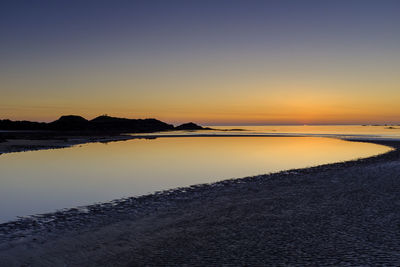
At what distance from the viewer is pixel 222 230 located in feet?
40.2

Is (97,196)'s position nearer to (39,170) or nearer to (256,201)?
(256,201)

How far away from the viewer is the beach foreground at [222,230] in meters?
9.74

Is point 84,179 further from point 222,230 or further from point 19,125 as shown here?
point 19,125

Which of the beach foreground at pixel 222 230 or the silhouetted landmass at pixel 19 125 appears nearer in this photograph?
the beach foreground at pixel 222 230

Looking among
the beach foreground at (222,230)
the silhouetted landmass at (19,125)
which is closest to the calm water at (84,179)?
the beach foreground at (222,230)

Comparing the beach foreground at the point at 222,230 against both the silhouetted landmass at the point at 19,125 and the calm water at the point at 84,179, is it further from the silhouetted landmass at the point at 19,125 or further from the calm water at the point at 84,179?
the silhouetted landmass at the point at 19,125

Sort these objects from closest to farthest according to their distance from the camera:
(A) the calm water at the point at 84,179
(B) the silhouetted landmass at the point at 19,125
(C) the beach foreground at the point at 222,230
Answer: (C) the beach foreground at the point at 222,230 < (A) the calm water at the point at 84,179 < (B) the silhouetted landmass at the point at 19,125

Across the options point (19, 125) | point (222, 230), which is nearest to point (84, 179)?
point (222, 230)

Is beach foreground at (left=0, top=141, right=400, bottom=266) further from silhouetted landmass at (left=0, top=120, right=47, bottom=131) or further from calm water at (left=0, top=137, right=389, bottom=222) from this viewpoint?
silhouetted landmass at (left=0, top=120, right=47, bottom=131)

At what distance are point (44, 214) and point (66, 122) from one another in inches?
Answer: 7638

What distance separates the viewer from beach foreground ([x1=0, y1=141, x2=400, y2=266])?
974 cm

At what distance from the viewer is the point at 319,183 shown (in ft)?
71.6

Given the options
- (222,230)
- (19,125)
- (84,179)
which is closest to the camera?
(222,230)

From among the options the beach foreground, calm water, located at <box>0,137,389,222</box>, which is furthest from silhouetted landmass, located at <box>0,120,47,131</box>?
the beach foreground
